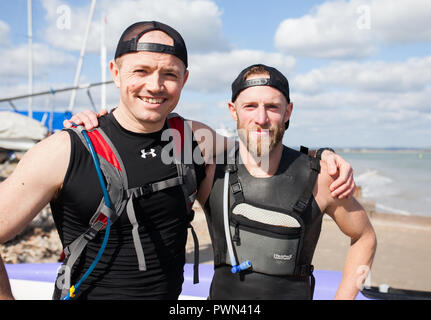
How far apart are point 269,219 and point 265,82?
0.97m

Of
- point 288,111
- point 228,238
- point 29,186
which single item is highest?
point 288,111

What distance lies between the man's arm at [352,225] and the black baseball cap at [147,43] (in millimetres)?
1341

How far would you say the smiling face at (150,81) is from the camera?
6.68 feet

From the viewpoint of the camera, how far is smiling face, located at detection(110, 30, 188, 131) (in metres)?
2.04

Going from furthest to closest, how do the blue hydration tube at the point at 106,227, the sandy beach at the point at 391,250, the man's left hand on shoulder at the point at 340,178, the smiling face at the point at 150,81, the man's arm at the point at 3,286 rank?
1. the sandy beach at the point at 391,250
2. the man's left hand on shoulder at the point at 340,178
3. the smiling face at the point at 150,81
4. the blue hydration tube at the point at 106,227
5. the man's arm at the point at 3,286

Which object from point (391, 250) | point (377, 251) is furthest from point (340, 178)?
point (391, 250)

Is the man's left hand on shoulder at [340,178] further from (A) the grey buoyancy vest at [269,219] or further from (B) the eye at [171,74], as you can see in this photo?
(B) the eye at [171,74]

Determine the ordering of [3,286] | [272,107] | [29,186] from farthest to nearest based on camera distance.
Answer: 1. [272,107]
2. [29,186]
3. [3,286]

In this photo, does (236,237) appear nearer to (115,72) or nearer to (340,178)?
(340,178)

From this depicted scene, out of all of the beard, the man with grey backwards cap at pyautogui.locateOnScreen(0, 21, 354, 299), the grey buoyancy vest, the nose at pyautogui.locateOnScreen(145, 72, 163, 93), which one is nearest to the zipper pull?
the grey buoyancy vest

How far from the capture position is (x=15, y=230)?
1755 millimetres

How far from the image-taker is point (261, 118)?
7.61 feet

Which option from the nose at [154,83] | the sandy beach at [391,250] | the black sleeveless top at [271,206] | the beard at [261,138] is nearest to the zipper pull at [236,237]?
the black sleeveless top at [271,206]

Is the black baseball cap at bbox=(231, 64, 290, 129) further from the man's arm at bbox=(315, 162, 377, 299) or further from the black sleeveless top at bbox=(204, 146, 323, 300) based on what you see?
the man's arm at bbox=(315, 162, 377, 299)
